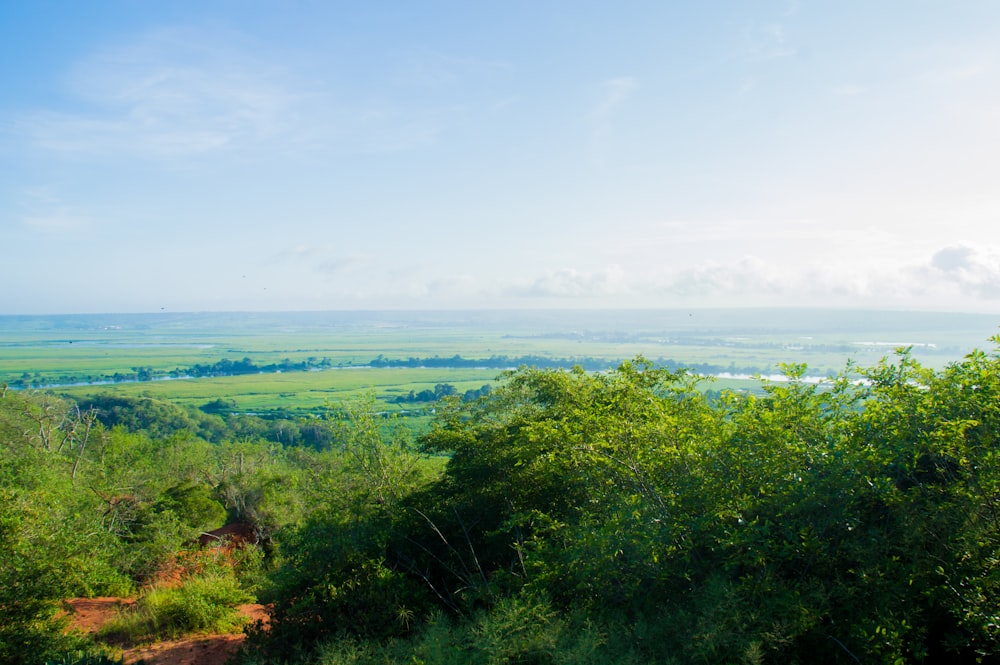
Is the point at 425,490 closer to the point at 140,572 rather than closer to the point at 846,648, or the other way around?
the point at 846,648

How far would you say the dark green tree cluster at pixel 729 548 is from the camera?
667cm

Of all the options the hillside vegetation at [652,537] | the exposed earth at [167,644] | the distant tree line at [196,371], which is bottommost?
the distant tree line at [196,371]

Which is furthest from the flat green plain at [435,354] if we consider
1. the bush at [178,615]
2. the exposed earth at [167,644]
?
the bush at [178,615]

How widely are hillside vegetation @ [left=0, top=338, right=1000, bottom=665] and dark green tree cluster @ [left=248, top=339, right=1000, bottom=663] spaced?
0.12 ft

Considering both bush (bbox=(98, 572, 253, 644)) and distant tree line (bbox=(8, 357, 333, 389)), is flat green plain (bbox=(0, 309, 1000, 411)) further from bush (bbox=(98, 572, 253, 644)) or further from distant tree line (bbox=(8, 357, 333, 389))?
bush (bbox=(98, 572, 253, 644))

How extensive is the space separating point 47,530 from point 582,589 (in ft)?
38.3

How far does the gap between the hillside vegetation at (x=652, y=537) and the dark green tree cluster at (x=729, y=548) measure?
4cm

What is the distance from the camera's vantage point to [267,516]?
81.9 feet

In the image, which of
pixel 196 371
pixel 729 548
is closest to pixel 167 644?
pixel 729 548

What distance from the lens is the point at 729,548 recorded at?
25.5 ft

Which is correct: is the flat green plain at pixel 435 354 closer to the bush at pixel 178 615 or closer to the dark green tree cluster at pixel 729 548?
the bush at pixel 178 615

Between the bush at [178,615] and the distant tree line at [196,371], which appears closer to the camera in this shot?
the bush at [178,615]

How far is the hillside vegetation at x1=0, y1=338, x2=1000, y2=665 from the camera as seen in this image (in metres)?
6.74

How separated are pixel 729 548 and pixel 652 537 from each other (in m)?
1.03
